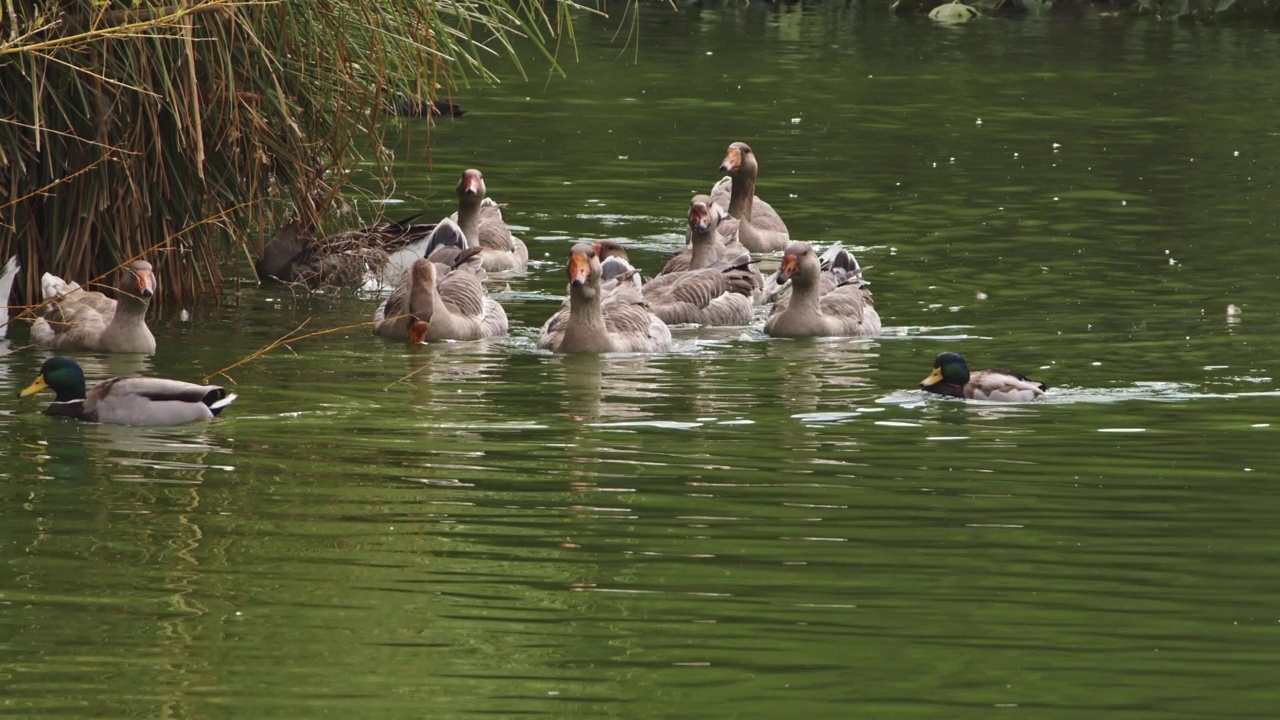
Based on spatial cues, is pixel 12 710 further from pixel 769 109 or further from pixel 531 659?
pixel 769 109

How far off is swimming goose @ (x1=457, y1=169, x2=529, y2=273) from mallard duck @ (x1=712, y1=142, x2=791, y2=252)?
2696mm

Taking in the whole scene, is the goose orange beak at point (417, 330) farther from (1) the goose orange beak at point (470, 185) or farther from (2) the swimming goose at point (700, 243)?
(1) the goose orange beak at point (470, 185)

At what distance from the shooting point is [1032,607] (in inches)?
366

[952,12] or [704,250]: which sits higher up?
[952,12]

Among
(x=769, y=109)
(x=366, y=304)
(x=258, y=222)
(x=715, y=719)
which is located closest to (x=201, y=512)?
(x=715, y=719)

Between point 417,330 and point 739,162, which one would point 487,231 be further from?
point 417,330

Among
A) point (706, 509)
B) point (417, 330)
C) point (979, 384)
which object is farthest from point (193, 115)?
point (706, 509)

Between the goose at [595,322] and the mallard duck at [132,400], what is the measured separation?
4056mm

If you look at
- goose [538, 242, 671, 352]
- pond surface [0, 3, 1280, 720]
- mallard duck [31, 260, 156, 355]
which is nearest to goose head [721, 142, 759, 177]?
pond surface [0, 3, 1280, 720]

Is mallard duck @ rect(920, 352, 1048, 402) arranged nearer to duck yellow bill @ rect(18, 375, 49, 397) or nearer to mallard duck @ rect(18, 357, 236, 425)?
mallard duck @ rect(18, 357, 236, 425)

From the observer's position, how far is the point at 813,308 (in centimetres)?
1861

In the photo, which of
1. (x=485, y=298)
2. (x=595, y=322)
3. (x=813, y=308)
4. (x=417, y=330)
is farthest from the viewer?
(x=485, y=298)

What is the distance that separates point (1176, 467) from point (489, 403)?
4.66 metres

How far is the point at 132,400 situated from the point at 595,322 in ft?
15.4
